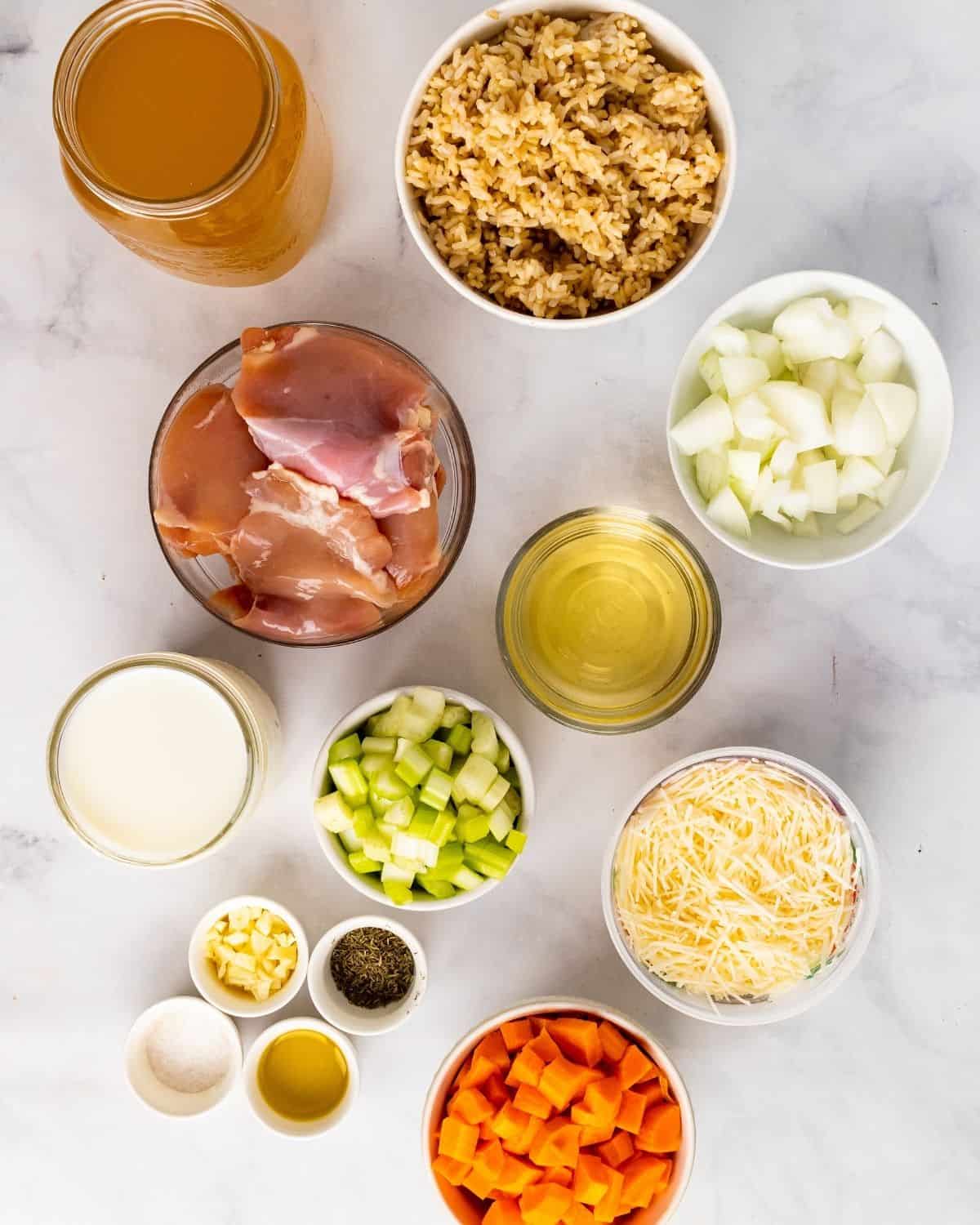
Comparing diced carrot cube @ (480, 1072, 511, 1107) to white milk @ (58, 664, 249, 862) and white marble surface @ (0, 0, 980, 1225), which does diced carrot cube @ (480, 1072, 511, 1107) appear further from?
white milk @ (58, 664, 249, 862)

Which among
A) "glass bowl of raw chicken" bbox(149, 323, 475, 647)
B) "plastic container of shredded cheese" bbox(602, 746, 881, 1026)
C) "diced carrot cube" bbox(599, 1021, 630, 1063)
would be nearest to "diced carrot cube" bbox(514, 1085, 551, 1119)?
"diced carrot cube" bbox(599, 1021, 630, 1063)

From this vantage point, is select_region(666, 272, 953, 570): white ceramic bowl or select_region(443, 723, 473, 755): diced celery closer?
select_region(666, 272, 953, 570): white ceramic bowl

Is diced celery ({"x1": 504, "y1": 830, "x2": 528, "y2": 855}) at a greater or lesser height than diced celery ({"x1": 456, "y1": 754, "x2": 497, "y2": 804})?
lesser

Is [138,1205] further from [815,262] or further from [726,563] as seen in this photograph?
[815,262]

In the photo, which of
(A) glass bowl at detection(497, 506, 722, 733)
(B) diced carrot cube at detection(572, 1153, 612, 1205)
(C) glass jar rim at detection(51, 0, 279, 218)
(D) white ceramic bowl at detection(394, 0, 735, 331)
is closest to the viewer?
(C) glass jar rim at detection(51, 0, 279, 218)

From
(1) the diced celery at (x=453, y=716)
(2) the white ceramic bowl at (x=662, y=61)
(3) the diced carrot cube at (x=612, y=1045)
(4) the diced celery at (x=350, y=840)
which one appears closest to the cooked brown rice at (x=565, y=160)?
(2) the white ceramic bowl at (x=662, y=61)

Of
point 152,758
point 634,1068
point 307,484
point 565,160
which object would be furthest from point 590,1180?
point 565,160
